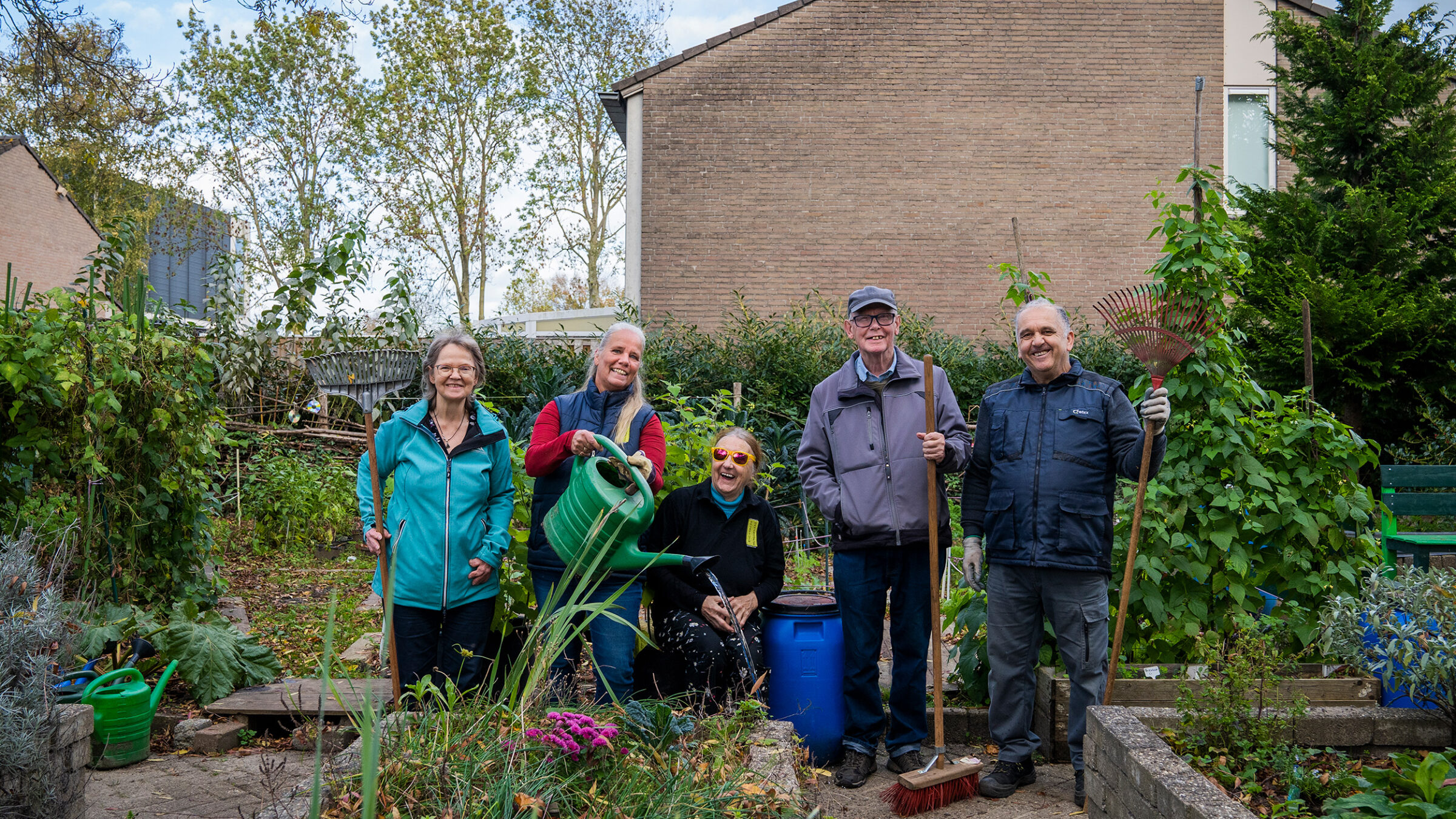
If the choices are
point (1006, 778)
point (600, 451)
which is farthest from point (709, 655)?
point (1006, 778)

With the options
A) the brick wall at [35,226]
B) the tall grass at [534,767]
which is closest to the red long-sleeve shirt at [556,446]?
the tall grass at [534,767]

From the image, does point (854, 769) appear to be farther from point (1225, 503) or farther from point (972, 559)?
point (1225, 503)

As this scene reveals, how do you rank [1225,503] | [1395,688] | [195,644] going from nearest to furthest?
[1395,688] < [1225,503] < [195,644]

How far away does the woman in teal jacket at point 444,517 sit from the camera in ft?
10.5

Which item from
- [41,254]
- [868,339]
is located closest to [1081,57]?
[868,339]

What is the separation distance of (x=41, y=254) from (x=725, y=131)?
2092cm

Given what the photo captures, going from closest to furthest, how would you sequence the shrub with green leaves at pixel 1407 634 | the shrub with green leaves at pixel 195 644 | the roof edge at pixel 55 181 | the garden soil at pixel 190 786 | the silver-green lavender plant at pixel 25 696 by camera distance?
the silver-green lavender plant at pixel 25 696, the shrub with green leaves at pixel 1407 634, the garden soil at pixel 190 786, the shrub with green leaves at pixel 195 644, the roof edge at pixel 55 181

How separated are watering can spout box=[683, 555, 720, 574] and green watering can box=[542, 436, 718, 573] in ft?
0.22

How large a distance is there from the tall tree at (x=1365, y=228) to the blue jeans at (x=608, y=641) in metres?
7.91

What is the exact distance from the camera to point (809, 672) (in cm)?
366

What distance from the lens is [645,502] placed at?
311 centimetres

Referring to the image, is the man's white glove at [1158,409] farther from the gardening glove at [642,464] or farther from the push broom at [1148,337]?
the gardening glove at [642,464]

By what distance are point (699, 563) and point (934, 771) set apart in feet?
3.75

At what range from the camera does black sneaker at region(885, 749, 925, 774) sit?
364 cm
